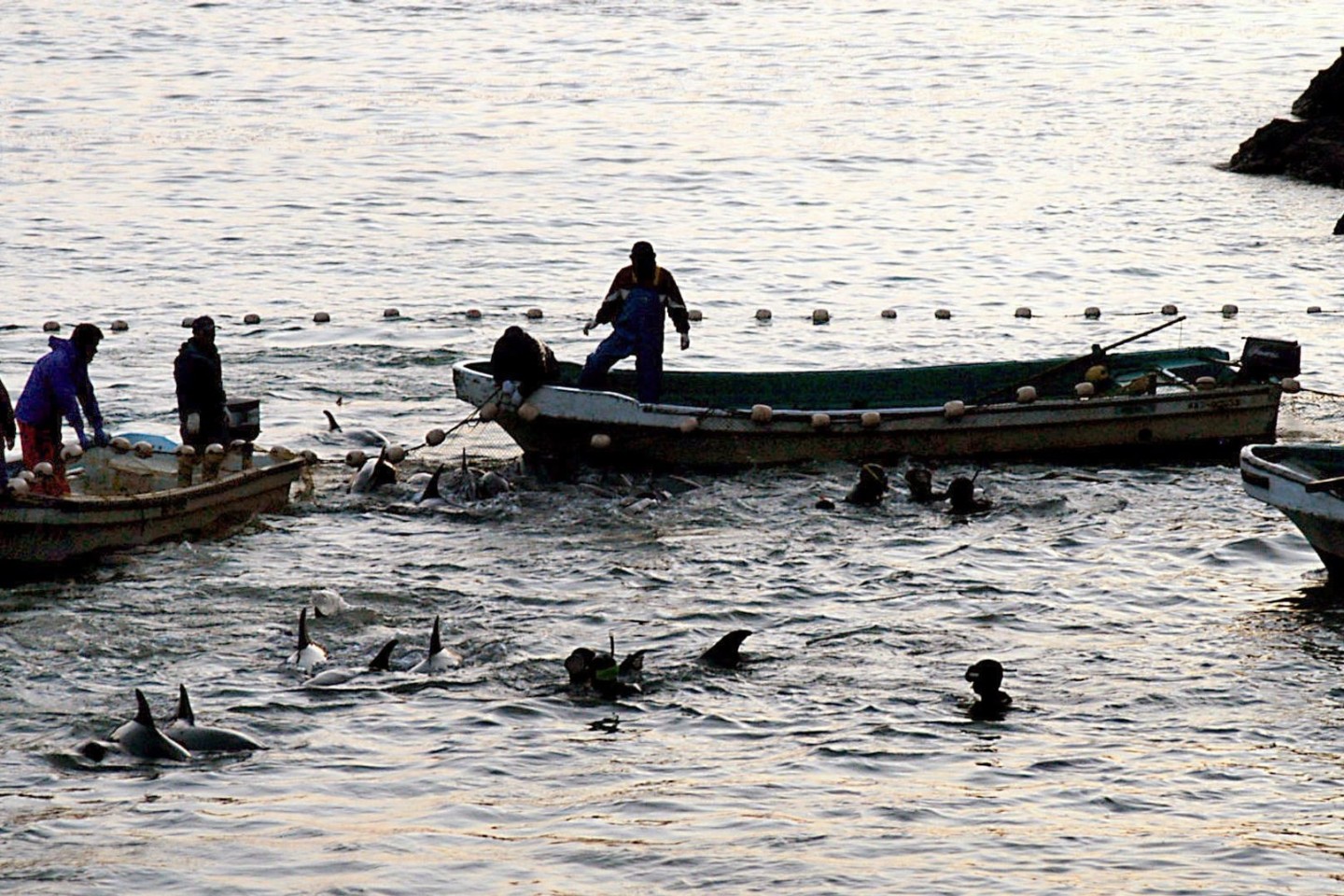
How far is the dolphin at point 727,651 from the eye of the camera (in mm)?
12562

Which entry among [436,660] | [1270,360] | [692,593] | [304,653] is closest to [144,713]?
[304,653]

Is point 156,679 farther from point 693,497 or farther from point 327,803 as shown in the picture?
point 693,497

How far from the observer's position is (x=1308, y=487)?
13.5 metres

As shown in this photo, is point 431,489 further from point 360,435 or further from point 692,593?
point 692,593

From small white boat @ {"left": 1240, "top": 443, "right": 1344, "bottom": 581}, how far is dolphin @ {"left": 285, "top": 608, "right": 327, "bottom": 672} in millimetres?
6323

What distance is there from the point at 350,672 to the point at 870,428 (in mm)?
5559

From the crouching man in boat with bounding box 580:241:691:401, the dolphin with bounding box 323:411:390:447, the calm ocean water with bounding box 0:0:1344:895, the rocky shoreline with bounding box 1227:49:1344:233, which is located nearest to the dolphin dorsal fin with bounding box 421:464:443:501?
the calm ocean water with bounding box 0:0:1344:895

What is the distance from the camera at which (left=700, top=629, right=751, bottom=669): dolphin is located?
12.6m

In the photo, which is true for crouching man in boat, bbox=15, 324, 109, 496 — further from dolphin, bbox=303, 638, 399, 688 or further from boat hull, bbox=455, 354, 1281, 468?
boat hull, bbox=455, 354, 1281, 468

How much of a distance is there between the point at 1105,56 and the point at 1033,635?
36259mm

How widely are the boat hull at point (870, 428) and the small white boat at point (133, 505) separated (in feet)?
7.16

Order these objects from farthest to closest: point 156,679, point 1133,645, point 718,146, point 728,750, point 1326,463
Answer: point 718,146, point 1326,463, point 1133,645, point 156,679, point 728,750

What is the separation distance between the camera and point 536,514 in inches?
621

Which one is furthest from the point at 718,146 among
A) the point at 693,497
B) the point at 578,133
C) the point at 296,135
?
the point at 693,497
